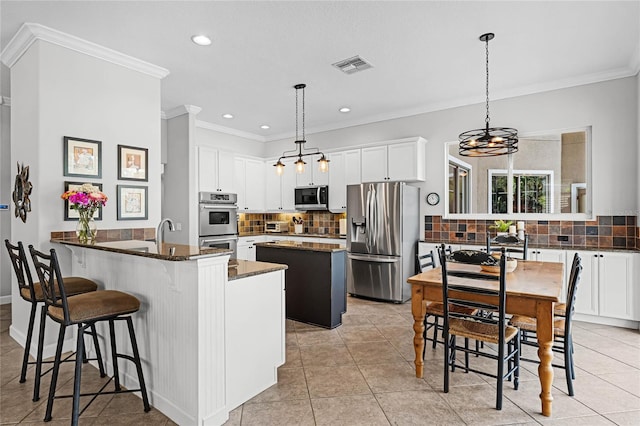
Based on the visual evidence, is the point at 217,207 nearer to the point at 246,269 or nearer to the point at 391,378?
the point at 246,269

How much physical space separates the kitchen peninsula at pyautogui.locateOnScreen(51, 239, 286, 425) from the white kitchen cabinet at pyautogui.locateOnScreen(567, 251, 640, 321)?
11.4 ft

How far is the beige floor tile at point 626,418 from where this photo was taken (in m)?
2.16

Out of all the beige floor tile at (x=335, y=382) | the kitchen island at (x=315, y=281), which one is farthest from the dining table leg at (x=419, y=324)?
the kitchen island at (x=315, y=281)

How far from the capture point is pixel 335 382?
2.69m

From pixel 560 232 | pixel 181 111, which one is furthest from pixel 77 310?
pixel 560 232

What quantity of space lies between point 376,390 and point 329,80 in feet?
10.9

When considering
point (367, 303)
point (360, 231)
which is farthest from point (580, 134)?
point (367, 303)

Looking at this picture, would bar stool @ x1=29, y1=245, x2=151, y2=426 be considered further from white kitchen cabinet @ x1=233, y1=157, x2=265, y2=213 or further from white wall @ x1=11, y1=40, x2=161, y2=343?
white kitchen cabinet @ x1=233, y1=157, x2=265, y2=213

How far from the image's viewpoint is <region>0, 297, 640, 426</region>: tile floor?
221 centimetres

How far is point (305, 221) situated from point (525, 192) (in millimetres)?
3788

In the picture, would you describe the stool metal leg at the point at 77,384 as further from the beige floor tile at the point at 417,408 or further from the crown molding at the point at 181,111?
the crown molding at the point at 181,111

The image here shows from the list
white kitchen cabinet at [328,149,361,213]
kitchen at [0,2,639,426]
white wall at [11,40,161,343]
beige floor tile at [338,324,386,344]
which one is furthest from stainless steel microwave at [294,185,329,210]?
white wall at [11,40,161,343]

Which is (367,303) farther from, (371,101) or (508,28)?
(508,28)

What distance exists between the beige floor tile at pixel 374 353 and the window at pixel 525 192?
107 inches
